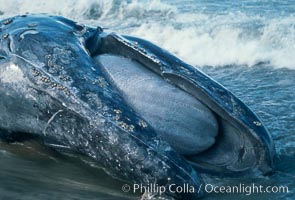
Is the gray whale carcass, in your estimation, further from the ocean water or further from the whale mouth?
the ocean water

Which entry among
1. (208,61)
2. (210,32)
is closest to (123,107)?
(208,61)

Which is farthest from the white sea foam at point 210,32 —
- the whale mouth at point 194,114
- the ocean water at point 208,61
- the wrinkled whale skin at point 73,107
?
the wrinkled whale skin at point 73,107

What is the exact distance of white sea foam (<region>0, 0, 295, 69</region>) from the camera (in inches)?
371

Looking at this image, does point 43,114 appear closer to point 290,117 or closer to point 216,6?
point 290,117

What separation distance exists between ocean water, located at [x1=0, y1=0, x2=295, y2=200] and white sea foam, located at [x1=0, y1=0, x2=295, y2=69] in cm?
2

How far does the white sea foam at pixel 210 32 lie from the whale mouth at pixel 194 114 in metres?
4.35

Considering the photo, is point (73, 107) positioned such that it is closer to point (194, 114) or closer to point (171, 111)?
point (171, 111)

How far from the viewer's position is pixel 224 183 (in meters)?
4.27

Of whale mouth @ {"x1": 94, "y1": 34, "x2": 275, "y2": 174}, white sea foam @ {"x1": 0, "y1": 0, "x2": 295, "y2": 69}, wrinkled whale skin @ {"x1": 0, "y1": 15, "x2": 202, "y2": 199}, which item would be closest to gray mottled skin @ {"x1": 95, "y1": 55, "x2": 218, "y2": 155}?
whale mouth @ {"x1": 94, "y1": 34, "x2": 275, "y2": 174}

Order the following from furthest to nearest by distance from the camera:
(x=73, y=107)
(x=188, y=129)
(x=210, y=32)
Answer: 1. (x=210, y=32)
2. (x=188, y=129)
3. (x=73, y=107)

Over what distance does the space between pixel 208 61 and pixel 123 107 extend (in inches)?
219

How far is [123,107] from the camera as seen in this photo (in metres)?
4.08

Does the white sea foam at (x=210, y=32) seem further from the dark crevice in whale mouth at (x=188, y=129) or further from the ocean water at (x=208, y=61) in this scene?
the dark crevice in whale mouth at (x=188, y=129)

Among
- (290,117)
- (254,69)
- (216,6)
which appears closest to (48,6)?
(216,6)
